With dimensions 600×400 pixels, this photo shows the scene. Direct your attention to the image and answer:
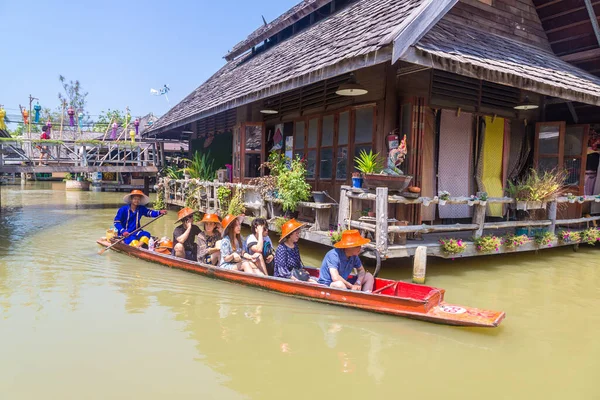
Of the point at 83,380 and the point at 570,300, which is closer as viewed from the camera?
the point at 83,380

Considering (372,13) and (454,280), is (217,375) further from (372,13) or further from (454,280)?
(372,13)

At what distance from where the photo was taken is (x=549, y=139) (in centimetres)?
952

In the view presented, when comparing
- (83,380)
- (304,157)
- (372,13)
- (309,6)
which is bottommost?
(83,380)

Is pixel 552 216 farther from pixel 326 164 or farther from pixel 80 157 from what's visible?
pixel 80 157

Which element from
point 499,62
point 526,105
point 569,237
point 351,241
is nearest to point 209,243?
point 351,241

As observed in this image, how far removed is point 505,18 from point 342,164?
509 cm

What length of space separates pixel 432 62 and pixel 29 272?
7333 millimetres

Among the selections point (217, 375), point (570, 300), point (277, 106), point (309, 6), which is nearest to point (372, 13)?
point (277, 106)

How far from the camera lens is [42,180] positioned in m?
41.8

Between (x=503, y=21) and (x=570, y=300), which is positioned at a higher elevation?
(x=503, y=21)

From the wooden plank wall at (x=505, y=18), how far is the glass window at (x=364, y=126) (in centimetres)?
257

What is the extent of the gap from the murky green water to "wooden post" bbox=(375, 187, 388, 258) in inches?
42.0

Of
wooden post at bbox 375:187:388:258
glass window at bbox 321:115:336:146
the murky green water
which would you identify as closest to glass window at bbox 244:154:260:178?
glass window at bbox 321:115:336:146

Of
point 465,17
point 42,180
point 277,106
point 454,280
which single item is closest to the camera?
point 454,280
